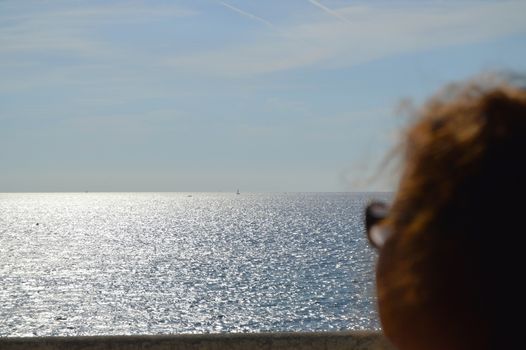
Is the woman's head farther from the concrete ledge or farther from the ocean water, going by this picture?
the concrete ledge

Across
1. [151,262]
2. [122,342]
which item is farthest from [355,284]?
[151,262]

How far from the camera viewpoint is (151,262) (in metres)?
82.3

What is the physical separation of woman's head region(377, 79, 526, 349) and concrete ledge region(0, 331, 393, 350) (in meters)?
7.04

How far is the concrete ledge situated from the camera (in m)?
7.53

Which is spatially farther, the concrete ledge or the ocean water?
the ocean water

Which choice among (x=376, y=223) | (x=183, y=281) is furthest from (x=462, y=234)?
(x=183, y=281)

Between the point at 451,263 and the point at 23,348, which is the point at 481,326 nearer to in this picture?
the point at 451,263

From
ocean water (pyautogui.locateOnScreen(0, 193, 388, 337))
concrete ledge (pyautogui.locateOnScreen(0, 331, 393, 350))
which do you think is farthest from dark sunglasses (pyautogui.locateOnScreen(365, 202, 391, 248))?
concrete ledge (pyautogui.locateOnScreen(0, 331, 393, 350))

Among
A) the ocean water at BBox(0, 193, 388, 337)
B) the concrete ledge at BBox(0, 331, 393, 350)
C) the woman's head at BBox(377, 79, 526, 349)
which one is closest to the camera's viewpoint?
the woman's head at BBox(377, 79, 526, 349)

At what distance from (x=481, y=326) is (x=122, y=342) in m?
7.42

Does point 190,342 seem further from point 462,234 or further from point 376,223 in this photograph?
point 462,234

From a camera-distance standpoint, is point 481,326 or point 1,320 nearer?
point 481,326

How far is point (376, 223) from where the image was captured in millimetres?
673

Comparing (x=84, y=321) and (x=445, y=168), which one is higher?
(x=445, y=168)
